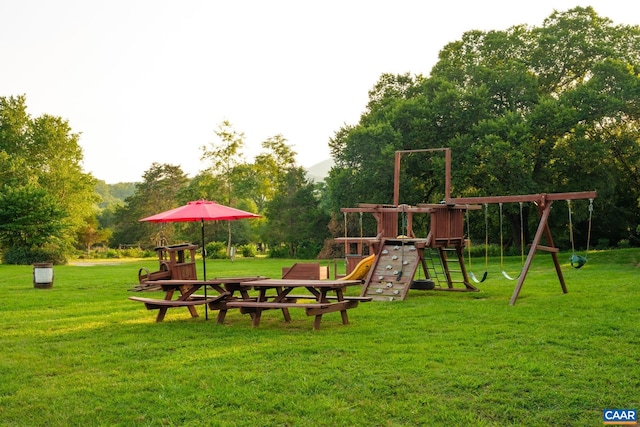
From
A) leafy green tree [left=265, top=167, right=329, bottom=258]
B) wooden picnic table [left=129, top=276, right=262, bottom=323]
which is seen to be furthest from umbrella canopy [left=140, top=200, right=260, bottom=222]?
leafy green tree [left=265, top=167, right=329, bottom=258]

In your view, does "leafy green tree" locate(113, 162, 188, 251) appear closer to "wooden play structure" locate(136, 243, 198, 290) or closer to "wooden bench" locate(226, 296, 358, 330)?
"wooden play structure" locate(136, 243, 198, 290)

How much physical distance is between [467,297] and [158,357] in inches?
333

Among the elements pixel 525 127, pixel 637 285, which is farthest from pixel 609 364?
pixel 525 127

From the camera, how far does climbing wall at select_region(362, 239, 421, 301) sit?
1416cm

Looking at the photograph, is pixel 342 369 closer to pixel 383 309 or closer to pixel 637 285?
pixel 383 309

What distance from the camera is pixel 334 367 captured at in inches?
283

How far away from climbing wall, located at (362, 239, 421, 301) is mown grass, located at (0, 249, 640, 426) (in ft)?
6.43

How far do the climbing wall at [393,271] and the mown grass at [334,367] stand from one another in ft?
6.43

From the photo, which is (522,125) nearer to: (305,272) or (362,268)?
(362,268)

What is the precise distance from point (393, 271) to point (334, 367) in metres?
7.85

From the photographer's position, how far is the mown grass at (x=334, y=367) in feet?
18.9

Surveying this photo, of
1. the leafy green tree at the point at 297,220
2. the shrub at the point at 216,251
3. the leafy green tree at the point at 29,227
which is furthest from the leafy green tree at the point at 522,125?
the leafy green tree at the point at 29,227

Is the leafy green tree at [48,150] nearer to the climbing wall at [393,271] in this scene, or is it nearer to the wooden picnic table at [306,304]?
the climbing wall at [393,271]

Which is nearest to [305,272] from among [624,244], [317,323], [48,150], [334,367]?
[317,323]
